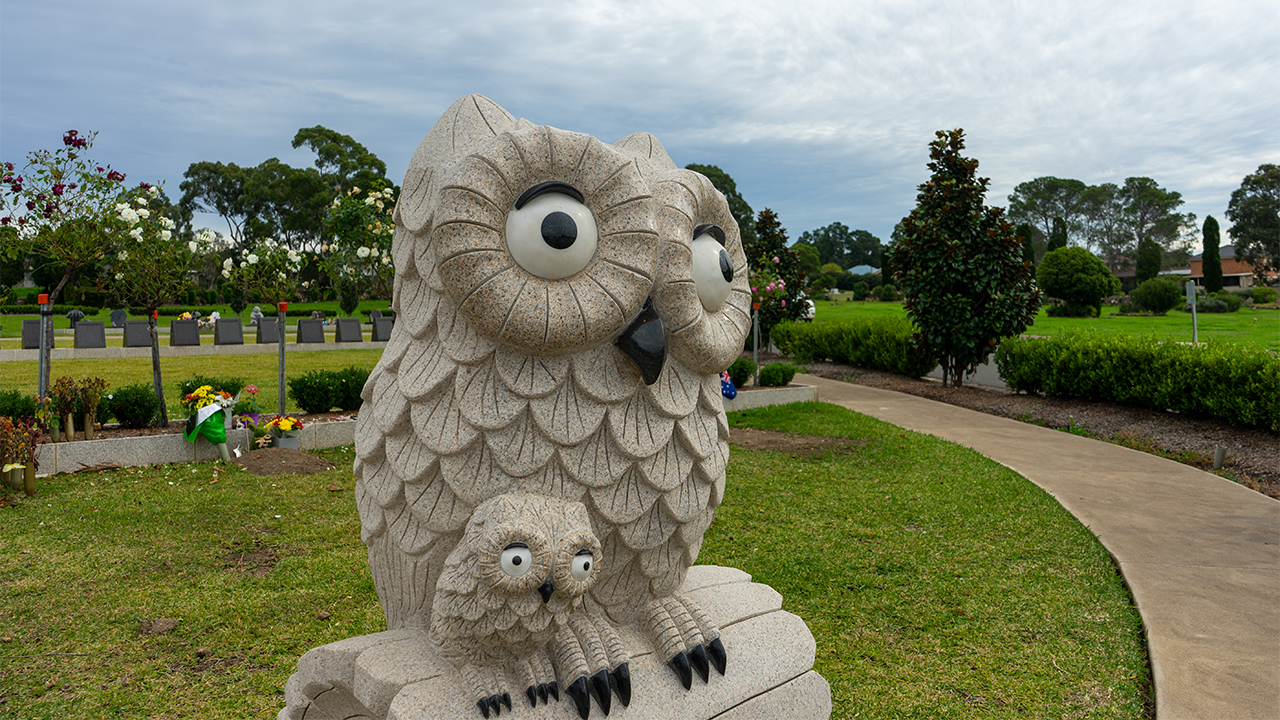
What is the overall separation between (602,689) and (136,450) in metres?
6.77

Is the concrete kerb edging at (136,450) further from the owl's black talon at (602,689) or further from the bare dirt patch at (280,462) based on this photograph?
the owl's black talon at (602,689)

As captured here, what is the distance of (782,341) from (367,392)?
55.5 feet

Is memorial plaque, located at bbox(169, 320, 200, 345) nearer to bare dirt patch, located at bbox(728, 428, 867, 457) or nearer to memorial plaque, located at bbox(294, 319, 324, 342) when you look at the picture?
memorial plaque, located at bbox(294, 319, 324, 342)

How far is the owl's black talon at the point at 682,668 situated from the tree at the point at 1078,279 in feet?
107

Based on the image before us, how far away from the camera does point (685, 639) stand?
2.26 m

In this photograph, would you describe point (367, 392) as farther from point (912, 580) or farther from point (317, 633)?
point (912, 580)

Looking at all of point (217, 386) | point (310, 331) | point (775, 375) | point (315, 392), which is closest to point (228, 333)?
point (310, 331)

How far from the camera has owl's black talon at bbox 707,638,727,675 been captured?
2242 mm

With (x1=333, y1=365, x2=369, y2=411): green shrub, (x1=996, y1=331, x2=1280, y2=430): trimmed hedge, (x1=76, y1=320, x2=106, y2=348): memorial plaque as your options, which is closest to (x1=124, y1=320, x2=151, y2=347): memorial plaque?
(x1=76, y1=320, x2=106, y2=348): memorial plaque

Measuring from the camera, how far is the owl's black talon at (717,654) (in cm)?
224

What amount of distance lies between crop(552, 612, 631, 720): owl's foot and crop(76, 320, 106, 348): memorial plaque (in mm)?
17627

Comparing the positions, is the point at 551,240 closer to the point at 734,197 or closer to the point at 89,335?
the point at 89,335

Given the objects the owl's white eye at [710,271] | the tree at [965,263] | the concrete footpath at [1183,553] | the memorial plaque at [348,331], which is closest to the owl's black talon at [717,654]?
the owl's white eye at [710,271]

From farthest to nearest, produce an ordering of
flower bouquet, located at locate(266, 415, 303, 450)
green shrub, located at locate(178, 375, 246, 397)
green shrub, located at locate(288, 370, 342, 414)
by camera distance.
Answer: green shrub, located at locate(288, 370, 342, 414)
green shrub, located at locate(178, 375, 246, 397)
flower bouquet, located at locate(266, 415, 303, 450)
